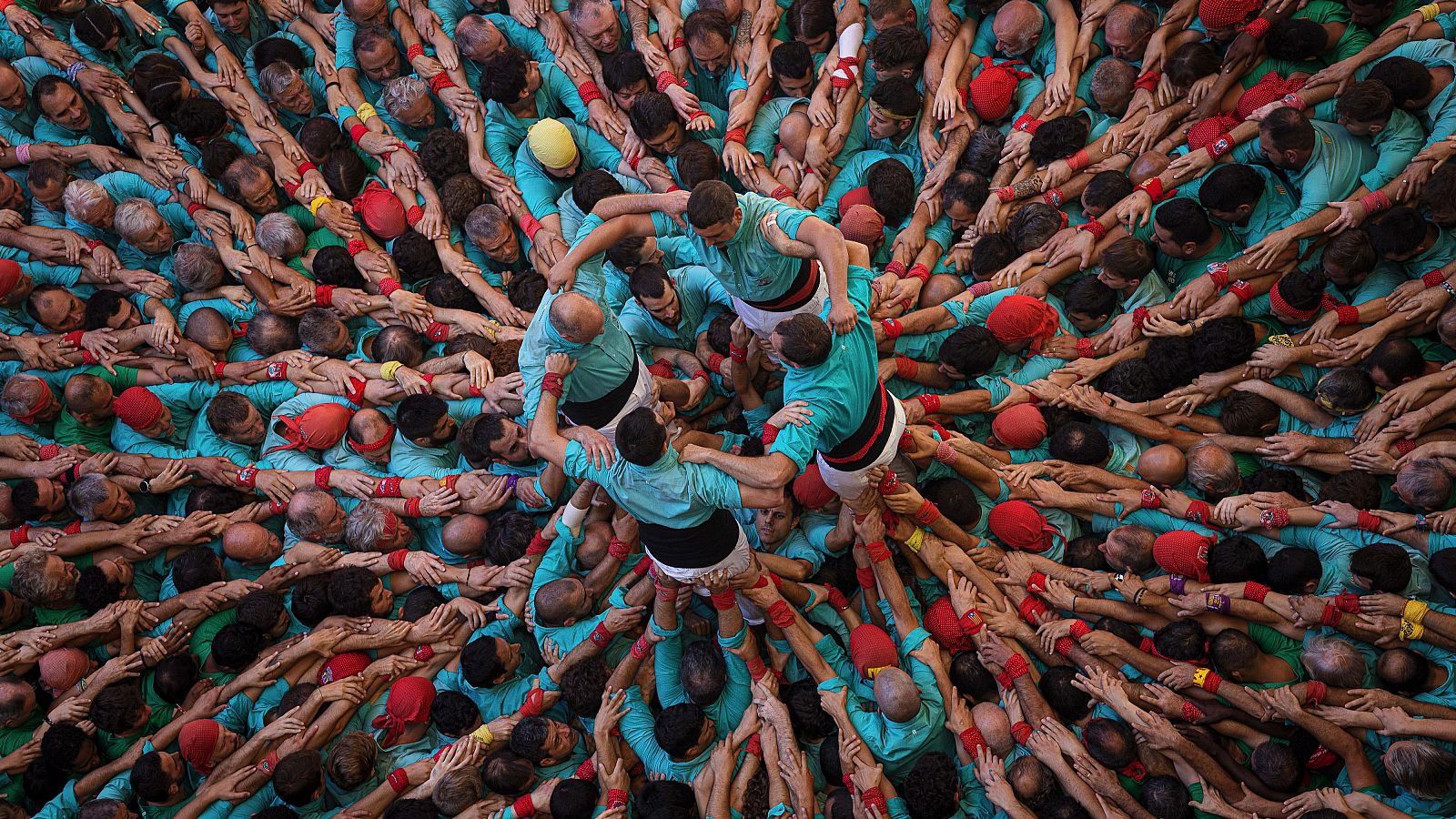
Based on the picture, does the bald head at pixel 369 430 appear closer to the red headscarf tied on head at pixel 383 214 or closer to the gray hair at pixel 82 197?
the red headscarf tied on head at pixel 383 214

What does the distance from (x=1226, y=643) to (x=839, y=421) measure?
2443 mm

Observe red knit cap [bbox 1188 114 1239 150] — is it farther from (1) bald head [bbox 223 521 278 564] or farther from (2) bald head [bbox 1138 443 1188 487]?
(1) bald head [bbox 223 521 278 564]

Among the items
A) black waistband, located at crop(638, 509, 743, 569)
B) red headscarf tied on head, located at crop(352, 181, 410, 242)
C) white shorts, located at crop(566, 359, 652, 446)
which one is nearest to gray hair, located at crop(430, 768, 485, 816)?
black waistband, located at crop(638, 509, 743, 569)

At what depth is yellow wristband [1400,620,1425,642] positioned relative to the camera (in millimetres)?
5496

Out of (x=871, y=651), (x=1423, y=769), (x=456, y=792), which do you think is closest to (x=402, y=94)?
(x=456, y=792)

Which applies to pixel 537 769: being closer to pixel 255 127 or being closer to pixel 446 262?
pixel 446 262

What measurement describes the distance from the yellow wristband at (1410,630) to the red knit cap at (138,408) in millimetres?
7962

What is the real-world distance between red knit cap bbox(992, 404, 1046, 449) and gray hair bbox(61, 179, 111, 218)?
6864mm

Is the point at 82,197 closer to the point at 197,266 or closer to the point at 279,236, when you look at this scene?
the point at 197,266

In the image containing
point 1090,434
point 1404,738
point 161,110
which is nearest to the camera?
point 1404,738

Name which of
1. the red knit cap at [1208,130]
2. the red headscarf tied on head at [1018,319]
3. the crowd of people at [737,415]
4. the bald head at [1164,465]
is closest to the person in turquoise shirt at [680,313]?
the crowd of people at [737,415]

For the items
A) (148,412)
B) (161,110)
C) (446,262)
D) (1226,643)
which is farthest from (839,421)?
(161,110)

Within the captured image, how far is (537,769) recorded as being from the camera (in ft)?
21.2

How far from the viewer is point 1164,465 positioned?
21.2 ft
